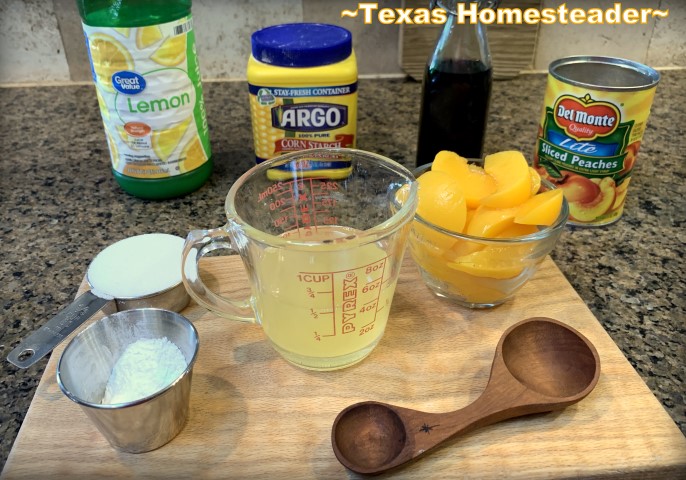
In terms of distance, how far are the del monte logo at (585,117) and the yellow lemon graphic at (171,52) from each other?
492 millimetres

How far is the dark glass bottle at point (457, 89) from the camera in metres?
0.81

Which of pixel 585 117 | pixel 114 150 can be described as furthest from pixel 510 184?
pixel 114 150

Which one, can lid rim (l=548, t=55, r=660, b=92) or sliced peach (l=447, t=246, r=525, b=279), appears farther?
can lid rim (l=548, t=55, r=660, b=92)

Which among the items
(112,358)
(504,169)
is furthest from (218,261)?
(504,169)

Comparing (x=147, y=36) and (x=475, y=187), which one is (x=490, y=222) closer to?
(x=475, y=187)

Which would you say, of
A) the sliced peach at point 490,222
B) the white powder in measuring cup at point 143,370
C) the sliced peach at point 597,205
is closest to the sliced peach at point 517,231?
the sliced peach at point 490,222

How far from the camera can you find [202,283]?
1.81ft


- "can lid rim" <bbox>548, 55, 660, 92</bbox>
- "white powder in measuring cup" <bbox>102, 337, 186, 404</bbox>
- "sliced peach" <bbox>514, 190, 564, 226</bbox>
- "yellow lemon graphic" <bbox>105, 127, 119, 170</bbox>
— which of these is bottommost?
"white powder in measuring cup" <bbox>102, 337, 186, 404</bbox>

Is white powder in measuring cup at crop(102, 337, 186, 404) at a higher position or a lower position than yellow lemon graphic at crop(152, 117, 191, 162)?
lower

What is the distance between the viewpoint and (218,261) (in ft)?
2.40

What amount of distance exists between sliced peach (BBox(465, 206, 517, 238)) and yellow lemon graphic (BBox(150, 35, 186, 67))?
1.46 ft

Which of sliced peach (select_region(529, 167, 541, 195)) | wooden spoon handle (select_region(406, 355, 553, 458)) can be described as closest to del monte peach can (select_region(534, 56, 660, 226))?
sliced peach (select_region(529, 167, 541, 195))

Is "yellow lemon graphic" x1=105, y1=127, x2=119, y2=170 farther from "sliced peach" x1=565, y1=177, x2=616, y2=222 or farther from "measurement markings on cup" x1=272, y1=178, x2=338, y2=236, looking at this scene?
"sliced peach" x1=565, y1=177, x2=616, y2=222

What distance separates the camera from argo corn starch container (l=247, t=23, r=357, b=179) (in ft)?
2.57
